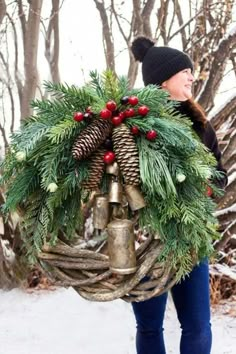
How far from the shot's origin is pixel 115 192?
3.52ft

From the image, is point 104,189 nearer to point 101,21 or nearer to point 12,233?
point 12,233

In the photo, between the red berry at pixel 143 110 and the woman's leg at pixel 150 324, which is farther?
the woman's leg at pixel 150 324

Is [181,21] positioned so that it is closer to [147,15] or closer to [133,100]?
[147,15]

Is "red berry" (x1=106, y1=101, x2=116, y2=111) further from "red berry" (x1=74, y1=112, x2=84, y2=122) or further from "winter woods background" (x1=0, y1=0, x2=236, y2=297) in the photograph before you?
"winter woods background" (x1=0, y1=0, x2=236, y2=297)

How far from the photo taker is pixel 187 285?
1.44 metres

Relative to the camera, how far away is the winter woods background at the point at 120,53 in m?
2.54

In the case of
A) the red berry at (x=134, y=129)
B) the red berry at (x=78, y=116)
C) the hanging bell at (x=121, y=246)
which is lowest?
the hanging bell at (x=121, y=246)

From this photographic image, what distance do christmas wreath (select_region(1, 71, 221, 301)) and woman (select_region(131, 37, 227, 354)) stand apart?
289 mm

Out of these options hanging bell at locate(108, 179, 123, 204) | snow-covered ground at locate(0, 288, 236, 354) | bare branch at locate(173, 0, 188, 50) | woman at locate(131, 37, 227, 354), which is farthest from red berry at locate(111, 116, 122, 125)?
bare branch at locate(173, 0, 188, 50)

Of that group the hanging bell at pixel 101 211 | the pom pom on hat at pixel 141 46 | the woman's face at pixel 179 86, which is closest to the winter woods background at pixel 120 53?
the pom pom on hat at pixel 141 46

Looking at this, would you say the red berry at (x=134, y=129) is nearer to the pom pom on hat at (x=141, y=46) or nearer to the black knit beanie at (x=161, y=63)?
the black knit beanie at (x=161, y=63)

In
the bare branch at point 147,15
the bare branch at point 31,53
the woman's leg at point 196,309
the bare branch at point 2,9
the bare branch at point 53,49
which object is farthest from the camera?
the bare branch at point 53,49

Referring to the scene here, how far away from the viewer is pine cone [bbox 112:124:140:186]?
105 centimetres

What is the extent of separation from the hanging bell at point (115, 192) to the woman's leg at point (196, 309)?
1.50 ft
